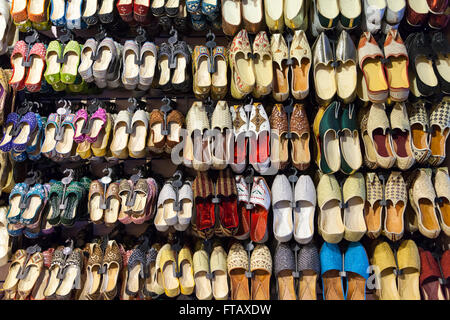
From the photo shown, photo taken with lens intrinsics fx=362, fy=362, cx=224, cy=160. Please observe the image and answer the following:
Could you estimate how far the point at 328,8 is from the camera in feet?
7.39

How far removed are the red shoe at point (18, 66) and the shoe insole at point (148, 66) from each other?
831 millimetres

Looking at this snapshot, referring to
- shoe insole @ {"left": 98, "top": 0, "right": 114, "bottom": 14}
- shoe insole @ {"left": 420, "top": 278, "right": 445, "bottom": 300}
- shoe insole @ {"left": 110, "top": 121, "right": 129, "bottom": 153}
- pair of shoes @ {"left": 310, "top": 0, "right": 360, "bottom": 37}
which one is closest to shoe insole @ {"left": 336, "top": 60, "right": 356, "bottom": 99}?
pair of shoes @ {"left": 310, "top": 0, "right": 360, "bottom": 37}

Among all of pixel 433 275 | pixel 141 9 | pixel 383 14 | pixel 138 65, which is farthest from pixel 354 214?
pixel 141 9

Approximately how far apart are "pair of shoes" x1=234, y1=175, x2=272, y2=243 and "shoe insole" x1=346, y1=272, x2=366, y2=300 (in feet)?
2.05

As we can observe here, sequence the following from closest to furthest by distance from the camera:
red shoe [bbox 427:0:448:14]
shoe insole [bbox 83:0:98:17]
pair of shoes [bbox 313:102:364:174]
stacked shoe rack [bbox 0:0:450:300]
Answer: red shoe [bbox 427:0:448:14], pair of shoes [bbox 313:102:364:174], shoe insole [bbox 83:0:98:17], stacked shoe rack [bbox 0:0:450:300]

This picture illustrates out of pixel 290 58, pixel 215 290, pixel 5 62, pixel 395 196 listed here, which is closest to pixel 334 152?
pixel 395 196

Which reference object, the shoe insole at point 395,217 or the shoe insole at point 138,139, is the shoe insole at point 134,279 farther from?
the shoe insole at point 395,217

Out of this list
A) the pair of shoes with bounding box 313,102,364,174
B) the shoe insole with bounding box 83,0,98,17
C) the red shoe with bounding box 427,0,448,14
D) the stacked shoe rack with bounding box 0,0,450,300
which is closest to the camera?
the red shoe with bounding box 427,0,448,14

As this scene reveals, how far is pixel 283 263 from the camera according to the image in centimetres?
235

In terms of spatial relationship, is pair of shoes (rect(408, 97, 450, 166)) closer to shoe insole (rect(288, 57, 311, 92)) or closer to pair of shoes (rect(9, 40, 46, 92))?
shoe insole (rect(288, 57, 311, 92))

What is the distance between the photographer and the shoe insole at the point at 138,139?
92.6 inches

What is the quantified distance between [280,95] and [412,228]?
3.96 ft

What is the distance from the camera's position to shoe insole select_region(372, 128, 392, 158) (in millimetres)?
2264

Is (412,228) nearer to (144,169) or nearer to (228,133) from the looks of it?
(228,133)
